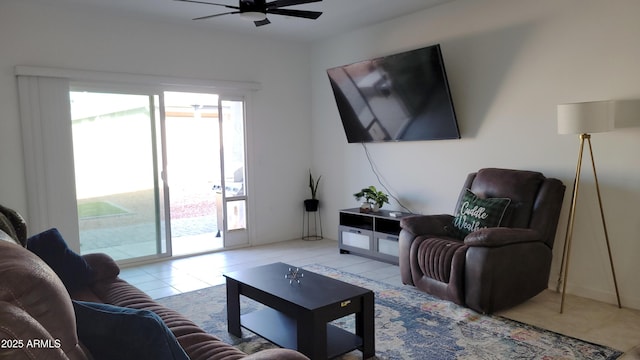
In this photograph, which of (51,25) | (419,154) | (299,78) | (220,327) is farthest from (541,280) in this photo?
(51,25)

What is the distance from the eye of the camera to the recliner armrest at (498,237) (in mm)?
3375

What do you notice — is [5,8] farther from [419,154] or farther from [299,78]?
[419,154]

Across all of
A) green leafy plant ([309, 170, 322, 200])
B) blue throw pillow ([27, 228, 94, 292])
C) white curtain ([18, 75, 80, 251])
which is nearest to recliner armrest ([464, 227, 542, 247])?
blue throw pillow ([27, 228, 94, 292])

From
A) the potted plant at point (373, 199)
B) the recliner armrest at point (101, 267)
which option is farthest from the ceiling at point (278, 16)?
the recliner armrest at point (101, 267)

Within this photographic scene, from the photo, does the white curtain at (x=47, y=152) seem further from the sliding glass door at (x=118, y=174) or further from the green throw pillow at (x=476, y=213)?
the green throw pillow at (x=476, y=213)

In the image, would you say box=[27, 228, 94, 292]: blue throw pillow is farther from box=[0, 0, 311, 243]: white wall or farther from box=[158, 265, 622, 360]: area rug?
box=[0, 0, 311, 243]: white wall

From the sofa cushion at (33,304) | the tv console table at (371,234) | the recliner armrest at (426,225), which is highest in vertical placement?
the sofa cushion at (33,304)

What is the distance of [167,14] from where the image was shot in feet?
16.3

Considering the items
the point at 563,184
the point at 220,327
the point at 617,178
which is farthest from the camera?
the point at 563,184

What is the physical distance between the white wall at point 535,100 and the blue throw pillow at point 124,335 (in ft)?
11.8

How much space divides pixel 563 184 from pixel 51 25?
502 centimetres

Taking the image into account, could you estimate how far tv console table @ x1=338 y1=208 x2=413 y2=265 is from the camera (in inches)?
197

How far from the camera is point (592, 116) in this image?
3.29 meters

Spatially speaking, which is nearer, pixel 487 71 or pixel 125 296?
pixel 125 296
